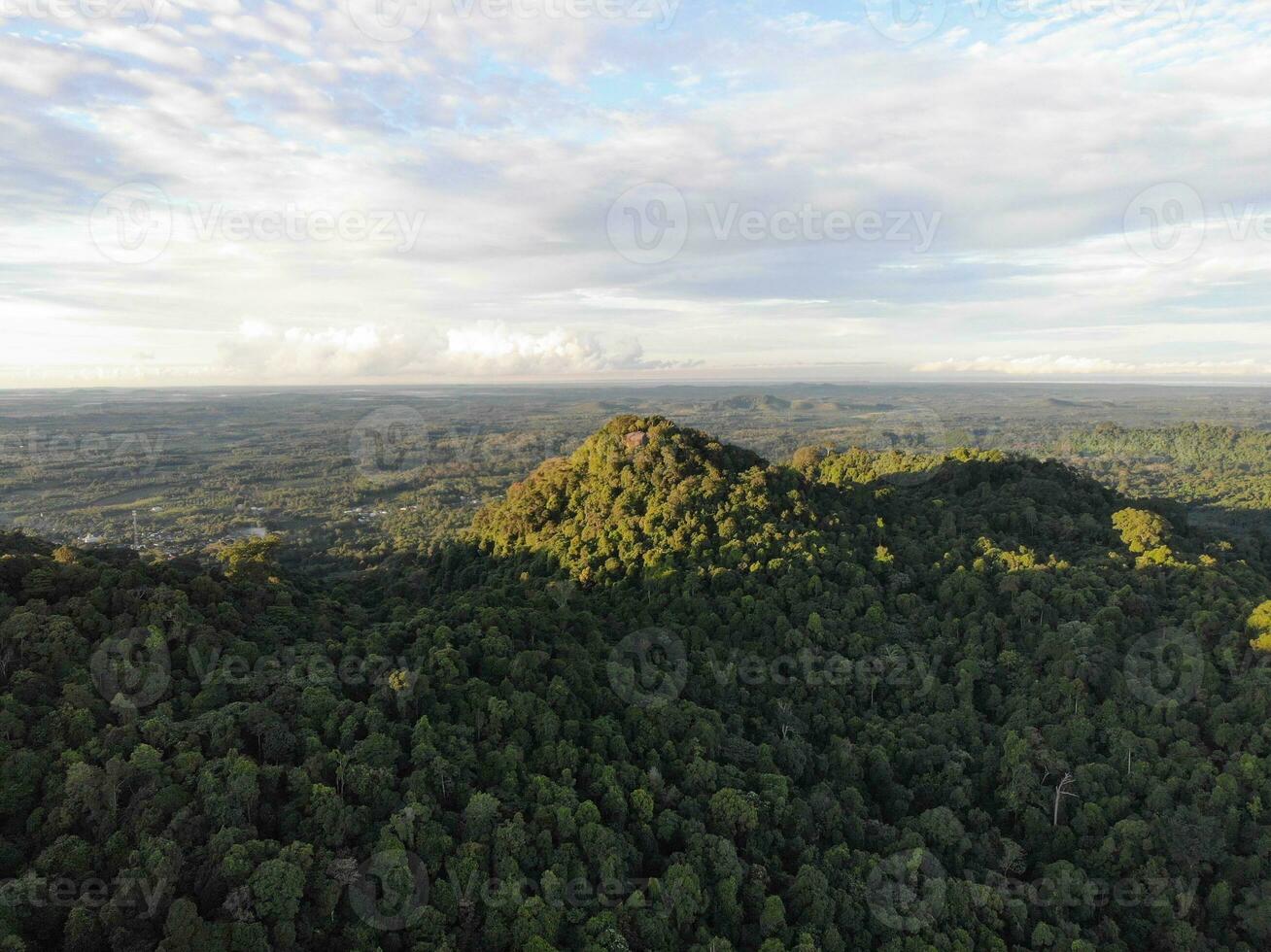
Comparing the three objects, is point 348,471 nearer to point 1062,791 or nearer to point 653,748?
point 653,748

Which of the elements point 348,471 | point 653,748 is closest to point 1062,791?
point 653,748

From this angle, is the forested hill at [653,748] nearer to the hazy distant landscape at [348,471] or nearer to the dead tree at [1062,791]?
the dead tree at [1062,791]

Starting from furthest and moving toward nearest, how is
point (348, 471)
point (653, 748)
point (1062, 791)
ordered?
1. point (348, 471)
2. point (1062, 791)
3. point (653, 748)

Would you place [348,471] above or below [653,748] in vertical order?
above

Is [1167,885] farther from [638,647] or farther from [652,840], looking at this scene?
[638,647]

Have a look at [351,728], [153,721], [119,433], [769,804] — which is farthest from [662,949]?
[119,433]

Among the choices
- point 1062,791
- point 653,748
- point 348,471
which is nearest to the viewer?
point 653,748

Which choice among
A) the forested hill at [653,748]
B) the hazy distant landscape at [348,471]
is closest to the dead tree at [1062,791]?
Result: the forested hill at [653,748]

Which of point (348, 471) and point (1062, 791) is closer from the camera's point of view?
point (1062, 791)
